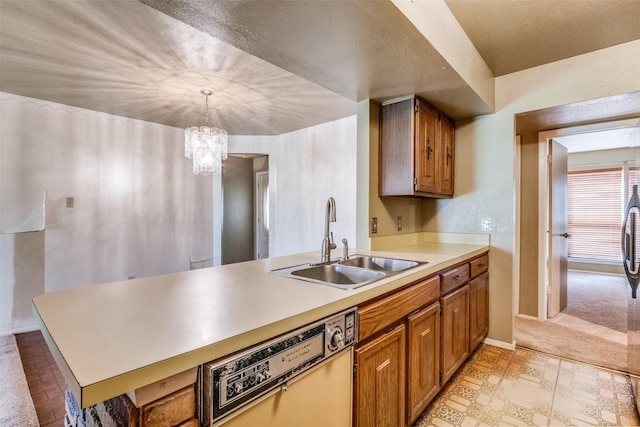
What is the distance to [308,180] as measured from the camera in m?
4.30

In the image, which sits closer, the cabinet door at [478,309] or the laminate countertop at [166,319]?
the laminate countertop at [166,319]

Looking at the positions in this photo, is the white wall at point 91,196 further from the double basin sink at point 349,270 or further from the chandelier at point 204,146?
the double basin sink at point 349,270

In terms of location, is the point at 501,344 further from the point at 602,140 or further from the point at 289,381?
the point at 602,140

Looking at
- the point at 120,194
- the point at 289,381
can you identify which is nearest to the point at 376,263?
the point at 289,381

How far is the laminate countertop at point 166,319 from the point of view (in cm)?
56

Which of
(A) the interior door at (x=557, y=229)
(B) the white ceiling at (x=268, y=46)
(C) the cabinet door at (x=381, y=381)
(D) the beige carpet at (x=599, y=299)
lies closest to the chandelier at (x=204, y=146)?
(B) the white ceiling at (x=268, y=46)

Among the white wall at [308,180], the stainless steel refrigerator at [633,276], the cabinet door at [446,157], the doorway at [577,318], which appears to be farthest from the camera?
the white wall at [308,180]

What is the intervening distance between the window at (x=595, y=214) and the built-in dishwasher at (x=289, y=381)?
6.26 meters

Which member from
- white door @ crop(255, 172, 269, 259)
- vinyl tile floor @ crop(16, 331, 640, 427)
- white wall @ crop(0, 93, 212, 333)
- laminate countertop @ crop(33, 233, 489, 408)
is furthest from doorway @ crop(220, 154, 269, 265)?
laminate countertop @ crop(33, 233, 489, 408)

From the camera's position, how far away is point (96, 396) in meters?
0.51

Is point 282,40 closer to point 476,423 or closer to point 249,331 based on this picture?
point 249,331

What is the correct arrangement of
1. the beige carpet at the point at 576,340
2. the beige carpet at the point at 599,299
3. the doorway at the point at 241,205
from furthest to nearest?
1. the doorway at the point at 241,205
2. the beige carpet at the point at 599,299
3. the beige carpet at the point at 576,340

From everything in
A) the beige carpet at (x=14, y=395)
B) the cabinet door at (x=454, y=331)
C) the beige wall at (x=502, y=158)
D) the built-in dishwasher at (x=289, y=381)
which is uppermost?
the beige wall at (x=502, y=158)

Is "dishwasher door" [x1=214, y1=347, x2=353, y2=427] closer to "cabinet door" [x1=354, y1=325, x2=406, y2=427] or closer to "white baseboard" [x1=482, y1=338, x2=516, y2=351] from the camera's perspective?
"cabinet door" [x1=354, y1=325, x2=406, y2=427]
